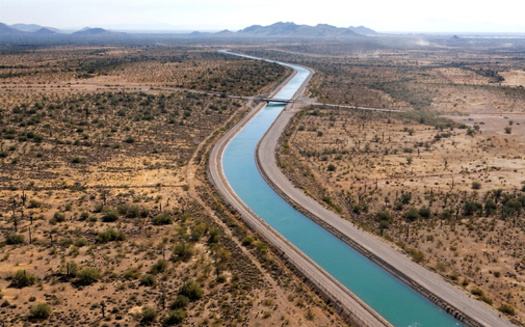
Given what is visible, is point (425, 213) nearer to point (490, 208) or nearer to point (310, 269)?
point (490, 208)

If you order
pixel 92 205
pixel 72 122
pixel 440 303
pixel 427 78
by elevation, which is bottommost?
pixel 440 303

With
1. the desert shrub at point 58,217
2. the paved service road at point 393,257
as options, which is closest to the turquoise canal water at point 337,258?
the paved service road at point 393,257

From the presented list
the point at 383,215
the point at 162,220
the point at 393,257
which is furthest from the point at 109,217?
the point at 383,215

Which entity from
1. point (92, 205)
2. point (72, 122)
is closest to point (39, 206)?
point (92, 205)

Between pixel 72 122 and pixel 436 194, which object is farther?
pixel 72 122

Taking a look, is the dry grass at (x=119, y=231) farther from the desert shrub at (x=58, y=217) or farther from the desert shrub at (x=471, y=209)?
the desert shrub at (x=471, y=209)

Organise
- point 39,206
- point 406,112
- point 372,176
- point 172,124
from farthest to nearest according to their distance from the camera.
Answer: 1. point 406,112
2. point 172,124
3. point 372,176
4. point 39,206

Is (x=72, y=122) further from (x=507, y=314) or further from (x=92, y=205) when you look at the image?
(x=507, y=314)
